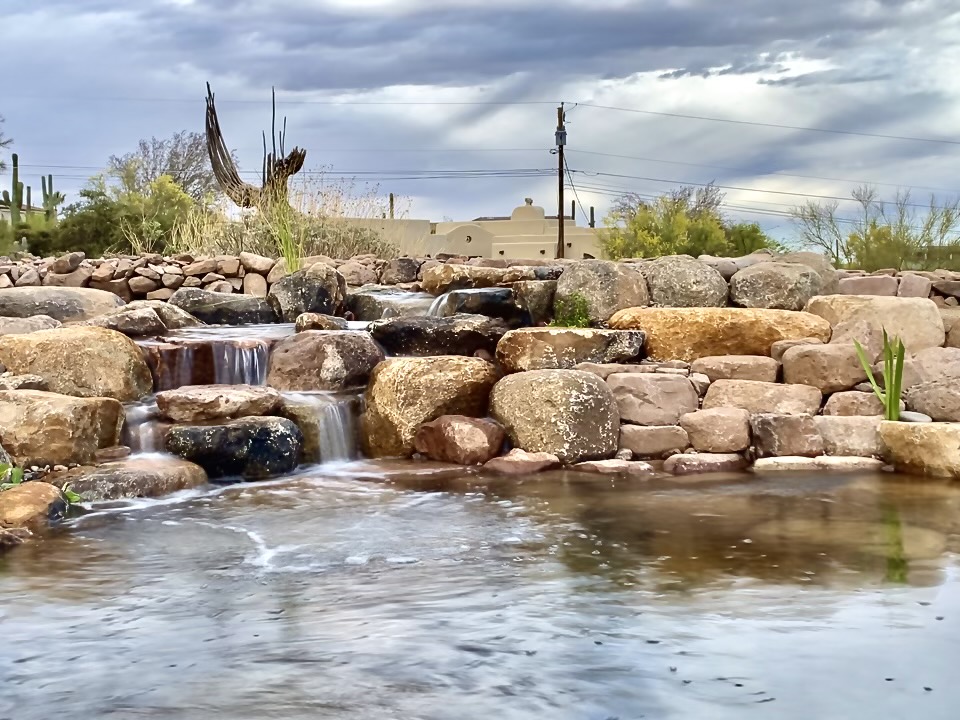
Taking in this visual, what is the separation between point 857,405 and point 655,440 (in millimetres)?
Answer: 1664

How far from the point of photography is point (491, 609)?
4.04 meters

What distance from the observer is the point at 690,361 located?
8.71 metres

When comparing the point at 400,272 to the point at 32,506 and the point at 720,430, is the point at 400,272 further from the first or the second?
the point at 32,506

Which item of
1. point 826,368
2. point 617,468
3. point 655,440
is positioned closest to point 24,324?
point 617,468

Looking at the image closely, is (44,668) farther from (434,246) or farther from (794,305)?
(434,246)

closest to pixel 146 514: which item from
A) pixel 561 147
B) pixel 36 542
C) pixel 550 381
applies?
pixel 36 542

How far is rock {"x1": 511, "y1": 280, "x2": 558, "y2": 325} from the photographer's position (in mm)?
9688

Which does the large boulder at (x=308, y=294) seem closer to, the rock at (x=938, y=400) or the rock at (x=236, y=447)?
the rock at (x=236, y=447)

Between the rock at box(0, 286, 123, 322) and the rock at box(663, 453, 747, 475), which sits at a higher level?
the rock at box(0, 286, 123, 322)

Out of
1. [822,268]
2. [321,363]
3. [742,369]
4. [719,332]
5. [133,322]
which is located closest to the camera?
[742,369]

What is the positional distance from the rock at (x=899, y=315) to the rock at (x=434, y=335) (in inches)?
120

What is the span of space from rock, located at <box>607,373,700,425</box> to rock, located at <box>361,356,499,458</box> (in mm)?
1078

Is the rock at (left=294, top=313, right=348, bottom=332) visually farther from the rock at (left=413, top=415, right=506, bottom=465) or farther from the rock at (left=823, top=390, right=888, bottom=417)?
the rock at (left=823, top=390, right=888, bottom=417)

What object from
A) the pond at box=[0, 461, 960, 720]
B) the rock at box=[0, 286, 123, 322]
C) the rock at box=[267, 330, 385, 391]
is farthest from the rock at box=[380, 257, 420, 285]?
the pond at box=[0, 461, 960, 720]
